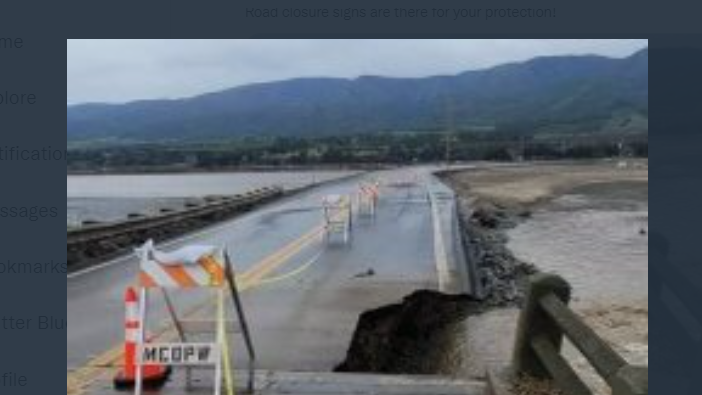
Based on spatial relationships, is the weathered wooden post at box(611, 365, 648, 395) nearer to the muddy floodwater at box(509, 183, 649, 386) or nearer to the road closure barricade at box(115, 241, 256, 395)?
the road closure barricade at box(115, 241, 256, 395)

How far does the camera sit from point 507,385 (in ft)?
32.1

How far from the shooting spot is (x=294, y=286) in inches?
725

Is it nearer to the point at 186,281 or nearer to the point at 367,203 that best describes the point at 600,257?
the point at 367,203

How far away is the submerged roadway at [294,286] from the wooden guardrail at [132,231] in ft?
2.59

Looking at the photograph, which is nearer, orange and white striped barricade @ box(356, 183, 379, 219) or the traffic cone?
the traffic cone

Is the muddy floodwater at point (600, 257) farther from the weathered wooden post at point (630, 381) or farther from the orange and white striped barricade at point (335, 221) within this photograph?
the orange and white striped barricade at point (335, 221)

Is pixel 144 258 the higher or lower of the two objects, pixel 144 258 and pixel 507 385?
the higher

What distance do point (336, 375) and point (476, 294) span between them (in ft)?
26.1

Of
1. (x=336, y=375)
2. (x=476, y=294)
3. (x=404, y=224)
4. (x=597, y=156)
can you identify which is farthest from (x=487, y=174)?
(x=336, y=375)

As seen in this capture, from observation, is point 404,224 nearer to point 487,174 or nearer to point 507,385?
point 507,385

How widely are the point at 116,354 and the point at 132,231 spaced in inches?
642

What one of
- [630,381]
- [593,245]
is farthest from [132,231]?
[630,381]

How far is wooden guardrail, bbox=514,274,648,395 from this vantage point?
7746 millimetres

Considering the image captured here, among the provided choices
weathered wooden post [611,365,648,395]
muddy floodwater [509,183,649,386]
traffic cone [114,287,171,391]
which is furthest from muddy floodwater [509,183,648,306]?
weathered wooden post [611,365,648,395]
